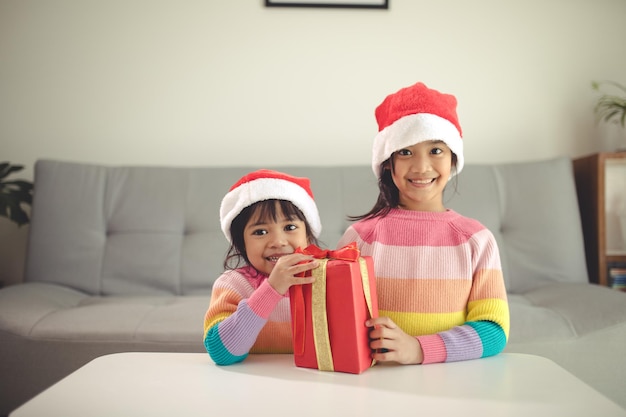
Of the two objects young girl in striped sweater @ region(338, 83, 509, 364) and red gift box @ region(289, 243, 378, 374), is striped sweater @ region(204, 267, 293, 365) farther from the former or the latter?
young girl in striped sweater @ region(338, 83, 509, 364)

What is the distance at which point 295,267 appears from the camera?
757 millimetres

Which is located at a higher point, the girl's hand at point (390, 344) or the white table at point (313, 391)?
the girl's hand at point (390, 344)

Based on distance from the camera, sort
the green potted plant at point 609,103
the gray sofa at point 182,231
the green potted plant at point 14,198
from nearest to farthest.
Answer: the gray sofa at point 182,231, the green potted plant at point 14,198, the green potted plant at point 609,103

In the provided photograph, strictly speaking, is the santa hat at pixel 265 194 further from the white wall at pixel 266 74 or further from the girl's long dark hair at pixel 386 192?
the white wall at pixel 266 74

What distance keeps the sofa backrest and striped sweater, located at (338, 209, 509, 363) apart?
3.36 feet

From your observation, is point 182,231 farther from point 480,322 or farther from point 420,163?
point 480,322

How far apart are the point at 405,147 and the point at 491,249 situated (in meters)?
0.25

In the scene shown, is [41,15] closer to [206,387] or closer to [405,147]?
[405,147]

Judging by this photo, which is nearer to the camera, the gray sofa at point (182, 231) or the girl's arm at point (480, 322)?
the girl's arm at point (480, 322)

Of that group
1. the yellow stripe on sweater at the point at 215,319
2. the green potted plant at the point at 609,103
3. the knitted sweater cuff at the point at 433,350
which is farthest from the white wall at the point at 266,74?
the knitted sweater cuff at the point at 433,350

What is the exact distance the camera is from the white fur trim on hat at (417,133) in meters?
0.94

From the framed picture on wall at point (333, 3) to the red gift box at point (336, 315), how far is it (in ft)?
6.48

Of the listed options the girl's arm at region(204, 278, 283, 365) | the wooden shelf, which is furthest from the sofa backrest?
the girl's arm at region(204, 278, 283, 365)

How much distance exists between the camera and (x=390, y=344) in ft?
2.48
